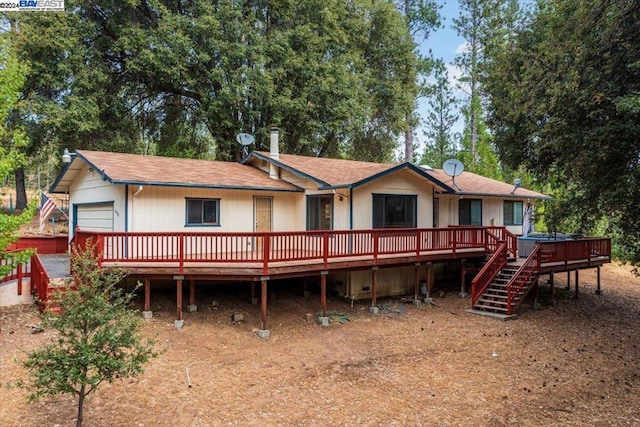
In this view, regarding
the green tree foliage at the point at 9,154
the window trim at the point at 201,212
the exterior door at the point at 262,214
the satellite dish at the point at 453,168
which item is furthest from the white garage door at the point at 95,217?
the satellite dish at the point at 453,168

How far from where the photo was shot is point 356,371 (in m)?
8.65

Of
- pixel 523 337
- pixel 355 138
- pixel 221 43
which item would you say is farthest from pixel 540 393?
pixel 355 138

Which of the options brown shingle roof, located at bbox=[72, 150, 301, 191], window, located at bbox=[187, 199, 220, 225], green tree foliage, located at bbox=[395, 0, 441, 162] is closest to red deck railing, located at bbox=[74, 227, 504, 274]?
window, located at bbox=[187, 199, 220, 225]

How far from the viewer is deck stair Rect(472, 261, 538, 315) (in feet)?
42.9

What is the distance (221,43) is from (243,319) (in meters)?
16.2

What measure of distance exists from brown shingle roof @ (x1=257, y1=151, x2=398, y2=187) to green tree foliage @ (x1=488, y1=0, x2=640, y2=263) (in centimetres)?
476

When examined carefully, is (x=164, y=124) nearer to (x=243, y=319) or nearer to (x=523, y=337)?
(x=243, y=319)

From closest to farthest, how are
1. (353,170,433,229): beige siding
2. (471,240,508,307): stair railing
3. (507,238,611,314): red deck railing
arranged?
(507,238,611,314): red deck railing < (471,240,508,307): stair railing < (353,170,433,229): beige siding

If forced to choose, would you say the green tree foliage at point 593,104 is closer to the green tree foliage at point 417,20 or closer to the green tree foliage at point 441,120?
the green tree foliage at point 417,20

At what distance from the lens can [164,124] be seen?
25422 millimetres

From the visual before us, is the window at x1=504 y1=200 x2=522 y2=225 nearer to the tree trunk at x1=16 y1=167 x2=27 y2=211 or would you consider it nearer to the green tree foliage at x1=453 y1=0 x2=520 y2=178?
the green tree foliage at x1=453 y1=0 x2=520 y2=178

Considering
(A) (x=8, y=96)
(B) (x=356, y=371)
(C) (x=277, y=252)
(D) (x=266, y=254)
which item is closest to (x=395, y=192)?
(C) (x=277, y=252)

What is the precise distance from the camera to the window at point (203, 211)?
A: 13.0 m

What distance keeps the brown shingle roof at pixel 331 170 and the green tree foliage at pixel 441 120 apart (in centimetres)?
2381
